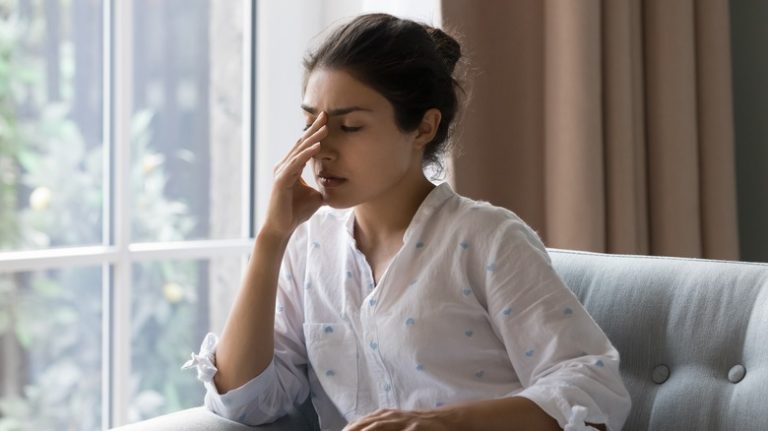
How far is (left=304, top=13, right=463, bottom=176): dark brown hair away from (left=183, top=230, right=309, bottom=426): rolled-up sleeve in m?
0.30

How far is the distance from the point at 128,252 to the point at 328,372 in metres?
0.66

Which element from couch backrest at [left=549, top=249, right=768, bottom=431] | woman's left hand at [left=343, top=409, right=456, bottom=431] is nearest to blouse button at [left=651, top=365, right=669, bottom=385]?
couch backrest at [left=549, top=249, right=768, bottom=431]

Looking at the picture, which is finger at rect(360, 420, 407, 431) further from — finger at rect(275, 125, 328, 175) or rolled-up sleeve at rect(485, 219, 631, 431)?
finger at rect(275, 125, 328, 175)

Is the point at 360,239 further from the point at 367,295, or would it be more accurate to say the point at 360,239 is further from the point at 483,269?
the point at 483,269

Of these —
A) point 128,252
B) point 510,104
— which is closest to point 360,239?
point 128,252

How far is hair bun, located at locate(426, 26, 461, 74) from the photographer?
1.52 metres

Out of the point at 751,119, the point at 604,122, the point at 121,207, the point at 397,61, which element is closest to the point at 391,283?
the point at 397,61

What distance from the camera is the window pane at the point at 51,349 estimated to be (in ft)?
5.98

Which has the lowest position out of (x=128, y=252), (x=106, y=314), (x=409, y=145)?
(x=106, y=314)

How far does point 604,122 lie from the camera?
89.1 inches

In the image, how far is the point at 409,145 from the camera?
148 cm

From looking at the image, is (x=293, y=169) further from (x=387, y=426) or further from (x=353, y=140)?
(x=387, y=426)

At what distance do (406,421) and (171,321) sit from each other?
1.01 metres

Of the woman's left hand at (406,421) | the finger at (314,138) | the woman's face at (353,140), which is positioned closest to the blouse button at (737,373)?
the woman's left hand at (406,421)
